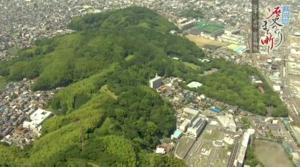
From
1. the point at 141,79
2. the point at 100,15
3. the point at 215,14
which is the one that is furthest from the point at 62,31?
the point at 215,14

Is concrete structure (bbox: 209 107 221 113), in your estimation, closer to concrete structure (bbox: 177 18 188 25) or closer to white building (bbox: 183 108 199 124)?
white building (bbox: 183 108 199 124)

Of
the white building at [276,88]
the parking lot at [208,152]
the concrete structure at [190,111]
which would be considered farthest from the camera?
the white building at [276,88]

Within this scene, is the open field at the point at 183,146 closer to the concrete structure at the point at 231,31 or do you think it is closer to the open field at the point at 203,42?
the open field at the point at 203,42

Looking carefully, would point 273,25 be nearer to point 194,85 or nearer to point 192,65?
point 194,85

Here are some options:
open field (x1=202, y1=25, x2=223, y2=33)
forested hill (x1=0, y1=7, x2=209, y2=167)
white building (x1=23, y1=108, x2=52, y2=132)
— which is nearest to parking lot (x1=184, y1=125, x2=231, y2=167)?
forested hill (x1=0, y1=7, x2=209, y2=167)

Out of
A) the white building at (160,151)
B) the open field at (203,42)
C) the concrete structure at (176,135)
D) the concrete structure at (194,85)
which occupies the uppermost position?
the open field at (203,42)

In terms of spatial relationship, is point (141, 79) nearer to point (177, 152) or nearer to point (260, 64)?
point (177, 152)

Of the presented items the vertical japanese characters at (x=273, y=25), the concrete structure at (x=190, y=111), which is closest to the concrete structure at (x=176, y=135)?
the concrete structure at (x=190, y=111)
